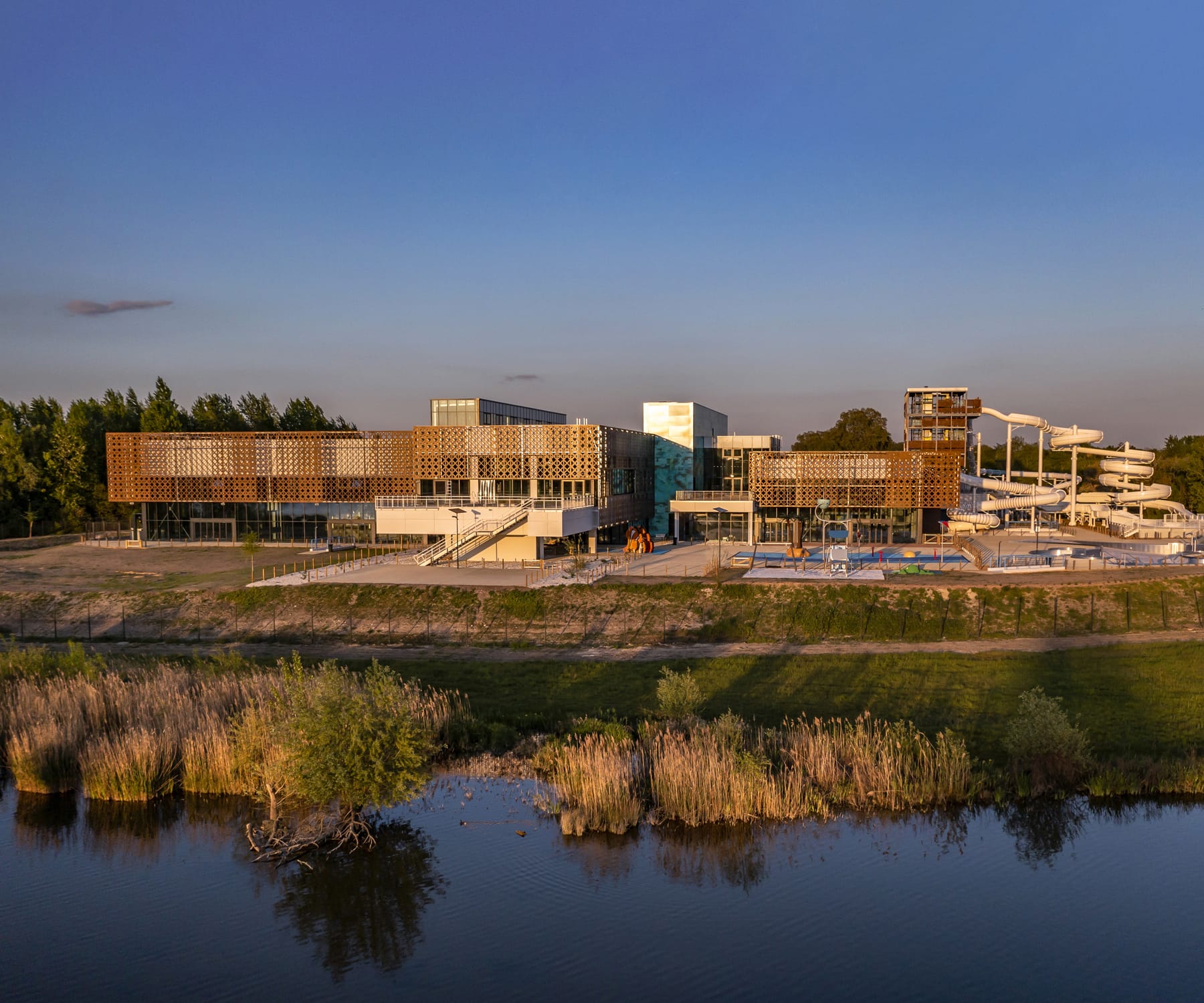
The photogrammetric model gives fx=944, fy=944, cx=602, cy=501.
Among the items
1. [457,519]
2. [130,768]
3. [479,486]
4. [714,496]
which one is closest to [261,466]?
[479,486]

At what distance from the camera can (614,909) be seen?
15.8 metres

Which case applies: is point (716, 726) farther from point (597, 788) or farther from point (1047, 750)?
point (1047, 750)

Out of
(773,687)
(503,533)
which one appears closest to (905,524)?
(503,533)

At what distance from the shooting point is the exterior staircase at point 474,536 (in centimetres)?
4753

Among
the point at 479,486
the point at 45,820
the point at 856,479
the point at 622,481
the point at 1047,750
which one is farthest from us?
the point at 622,481

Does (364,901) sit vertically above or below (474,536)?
below

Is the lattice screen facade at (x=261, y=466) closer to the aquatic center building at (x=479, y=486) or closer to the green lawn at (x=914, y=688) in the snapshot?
the aquatic center building at (x=479, y=486)

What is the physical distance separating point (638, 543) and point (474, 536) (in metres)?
9.31

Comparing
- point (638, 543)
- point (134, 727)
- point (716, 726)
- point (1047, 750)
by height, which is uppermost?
point (638, 543)

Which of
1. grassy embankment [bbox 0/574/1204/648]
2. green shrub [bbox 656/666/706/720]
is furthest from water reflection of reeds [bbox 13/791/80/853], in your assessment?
grassy embankment [bbox 0/574/1204/648]

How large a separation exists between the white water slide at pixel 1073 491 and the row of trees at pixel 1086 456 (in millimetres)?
9428

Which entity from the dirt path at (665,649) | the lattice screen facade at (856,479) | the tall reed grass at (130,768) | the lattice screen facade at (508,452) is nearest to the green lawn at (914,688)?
the dirt path at (665,649)

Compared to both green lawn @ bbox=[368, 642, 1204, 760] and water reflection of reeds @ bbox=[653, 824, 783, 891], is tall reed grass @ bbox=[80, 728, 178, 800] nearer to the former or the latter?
green lawn @ bbox=[368, 642, 1204, 760]

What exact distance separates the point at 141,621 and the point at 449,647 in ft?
46.6
